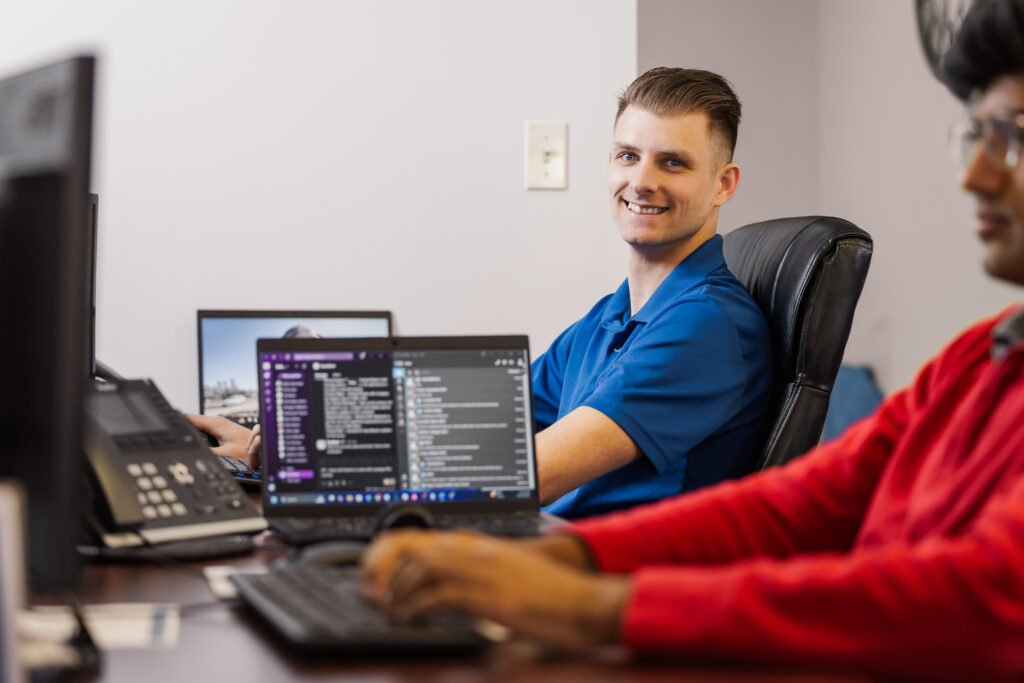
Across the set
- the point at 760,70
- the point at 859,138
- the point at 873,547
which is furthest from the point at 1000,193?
the point at 760,70

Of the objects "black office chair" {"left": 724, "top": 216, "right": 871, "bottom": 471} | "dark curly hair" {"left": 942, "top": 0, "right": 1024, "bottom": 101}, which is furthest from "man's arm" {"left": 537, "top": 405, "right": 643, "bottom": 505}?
"dark curly hair" {"left": 942, "top": 0, "right": 1024, "bottom": 101}

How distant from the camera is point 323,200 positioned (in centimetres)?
234

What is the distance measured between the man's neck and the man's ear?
0.19ft

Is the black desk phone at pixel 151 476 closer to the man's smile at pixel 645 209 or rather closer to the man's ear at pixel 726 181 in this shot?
the man's smile at pixel 645 209

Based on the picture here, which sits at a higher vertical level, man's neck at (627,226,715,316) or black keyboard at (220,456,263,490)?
man's neck at (627,226,715,316)

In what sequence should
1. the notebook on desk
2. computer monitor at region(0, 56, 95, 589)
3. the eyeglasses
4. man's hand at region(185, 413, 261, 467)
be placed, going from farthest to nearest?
man's hand at region(185, 413, 261, 467), the notebook on desk, the eyeglasses, computer monitor at region(0, 56, 95, 589)

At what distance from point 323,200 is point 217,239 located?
248 mm

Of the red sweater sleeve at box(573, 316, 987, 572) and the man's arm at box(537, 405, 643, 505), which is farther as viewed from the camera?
the man's arm at box(537, 405, 643, 505)

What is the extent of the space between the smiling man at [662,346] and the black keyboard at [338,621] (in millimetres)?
690

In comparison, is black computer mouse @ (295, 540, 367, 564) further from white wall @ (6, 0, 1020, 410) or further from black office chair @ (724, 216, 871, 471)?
white wall @ (6, 0, 1020, 410)

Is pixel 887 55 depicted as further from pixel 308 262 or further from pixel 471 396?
pixel 471 396

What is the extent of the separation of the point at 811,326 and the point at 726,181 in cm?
44

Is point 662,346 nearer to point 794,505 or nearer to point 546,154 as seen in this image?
point 794,505

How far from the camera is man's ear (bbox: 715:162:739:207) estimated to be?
6.27ft
